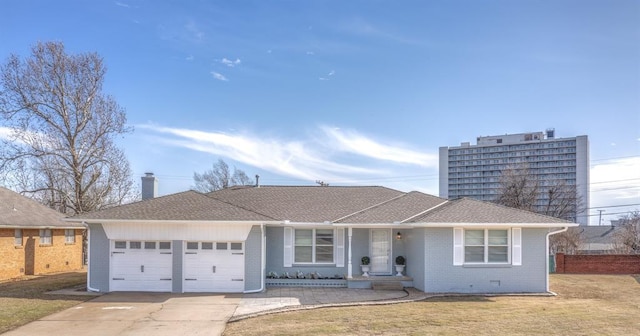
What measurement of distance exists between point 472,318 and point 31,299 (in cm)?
1316

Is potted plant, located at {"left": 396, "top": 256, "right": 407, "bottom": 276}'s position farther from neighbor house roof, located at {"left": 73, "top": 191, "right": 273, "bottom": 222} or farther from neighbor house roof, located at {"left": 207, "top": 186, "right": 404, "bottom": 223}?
neighbor house roof, located at {"left": 73, "top": 191, "right": 273, "bottom": 222}

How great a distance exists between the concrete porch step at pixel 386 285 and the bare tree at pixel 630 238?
20.8 meters

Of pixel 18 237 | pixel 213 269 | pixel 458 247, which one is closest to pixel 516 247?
pixel 458 247

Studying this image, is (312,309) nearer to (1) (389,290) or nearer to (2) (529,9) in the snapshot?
(1) (389,290)

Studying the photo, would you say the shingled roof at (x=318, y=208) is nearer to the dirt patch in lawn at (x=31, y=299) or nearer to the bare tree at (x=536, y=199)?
the dirt patch in lawn at (x=31, y=299)

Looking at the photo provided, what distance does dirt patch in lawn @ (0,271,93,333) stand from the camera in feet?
38.4

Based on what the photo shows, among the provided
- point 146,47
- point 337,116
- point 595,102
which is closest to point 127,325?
point 146,47

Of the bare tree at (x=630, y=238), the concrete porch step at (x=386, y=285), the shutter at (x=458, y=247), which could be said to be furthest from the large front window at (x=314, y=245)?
the bare tree at (x=630, y=238)

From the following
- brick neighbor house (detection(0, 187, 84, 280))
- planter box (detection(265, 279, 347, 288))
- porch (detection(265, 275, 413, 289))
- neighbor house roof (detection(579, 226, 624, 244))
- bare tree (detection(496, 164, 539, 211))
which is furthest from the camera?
neighbor house roof (detection(579, 226, 624, 244))

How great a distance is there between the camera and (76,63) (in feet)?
89.8

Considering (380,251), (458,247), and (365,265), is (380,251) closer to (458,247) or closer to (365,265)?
(365,265)

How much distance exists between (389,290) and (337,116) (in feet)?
31.8

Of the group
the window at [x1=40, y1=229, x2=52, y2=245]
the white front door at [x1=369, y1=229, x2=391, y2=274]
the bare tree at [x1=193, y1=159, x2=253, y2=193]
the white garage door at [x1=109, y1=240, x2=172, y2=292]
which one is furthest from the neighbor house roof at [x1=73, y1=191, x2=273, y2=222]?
the bare tree at [x1=193, y1=159, x2=253, y2=193]

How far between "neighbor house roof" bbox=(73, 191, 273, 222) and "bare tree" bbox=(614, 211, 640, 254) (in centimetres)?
2644
